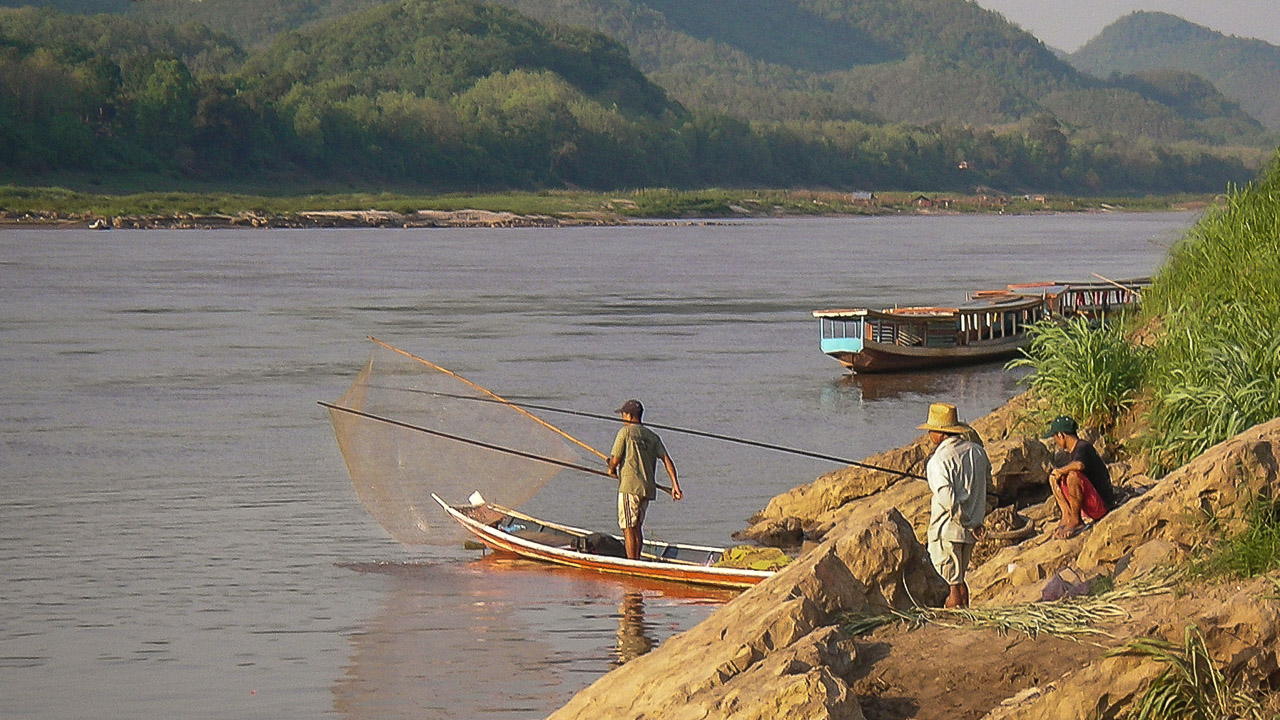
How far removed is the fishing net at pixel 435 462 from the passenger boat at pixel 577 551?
223 millimetres

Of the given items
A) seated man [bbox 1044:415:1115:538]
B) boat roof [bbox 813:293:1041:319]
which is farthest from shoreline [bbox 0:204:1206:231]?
seated man [bbox 1044:415:1115:538]

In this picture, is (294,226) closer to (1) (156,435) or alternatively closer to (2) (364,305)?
(2) (364,305)

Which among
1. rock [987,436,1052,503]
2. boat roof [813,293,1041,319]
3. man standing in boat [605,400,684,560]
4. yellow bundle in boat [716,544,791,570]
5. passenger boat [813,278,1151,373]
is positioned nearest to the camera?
rock [987,436,1052,503]

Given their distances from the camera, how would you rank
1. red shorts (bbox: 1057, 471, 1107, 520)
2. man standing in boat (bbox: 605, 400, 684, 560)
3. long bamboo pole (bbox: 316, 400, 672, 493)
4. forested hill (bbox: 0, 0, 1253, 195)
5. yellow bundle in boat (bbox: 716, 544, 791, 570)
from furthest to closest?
forested hill (bbox: 0, 0, 1253, 195)
long bamboo pole (bbox: 316, 400, 672, 493)
man standing in boat (bbox: 605, 400, 684, 560)
yellow bundle in boat (bbox: 716, 544, 791, 570)
red shorts (bbox: 1057, 471, 1107, 520)

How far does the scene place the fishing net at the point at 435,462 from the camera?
17328 millimetres

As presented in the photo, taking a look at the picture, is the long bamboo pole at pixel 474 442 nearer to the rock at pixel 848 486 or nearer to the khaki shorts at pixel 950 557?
the rock at pixel 848 486

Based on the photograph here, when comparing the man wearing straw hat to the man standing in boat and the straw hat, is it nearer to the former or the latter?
the straw hat

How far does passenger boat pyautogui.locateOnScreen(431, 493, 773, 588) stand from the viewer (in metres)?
14.7

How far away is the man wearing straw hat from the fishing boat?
22.4 m

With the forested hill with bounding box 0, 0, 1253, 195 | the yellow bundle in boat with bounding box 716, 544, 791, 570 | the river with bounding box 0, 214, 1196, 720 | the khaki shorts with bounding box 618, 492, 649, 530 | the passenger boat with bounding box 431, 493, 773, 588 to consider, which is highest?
the forested hill with bounding box 0, 0, 1253, 195

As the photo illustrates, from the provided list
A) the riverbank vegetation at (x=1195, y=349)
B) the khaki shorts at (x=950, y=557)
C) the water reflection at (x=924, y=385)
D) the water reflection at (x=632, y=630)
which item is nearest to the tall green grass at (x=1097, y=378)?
the riverbank vegetation at (x=1195, y=349)

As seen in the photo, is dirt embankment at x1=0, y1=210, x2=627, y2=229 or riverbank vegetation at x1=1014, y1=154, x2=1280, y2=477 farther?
dirt embankment at x1=0, y1=210, x2=627, y2=229

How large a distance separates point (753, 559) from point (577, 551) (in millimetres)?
1802

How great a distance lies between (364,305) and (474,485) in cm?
3271
